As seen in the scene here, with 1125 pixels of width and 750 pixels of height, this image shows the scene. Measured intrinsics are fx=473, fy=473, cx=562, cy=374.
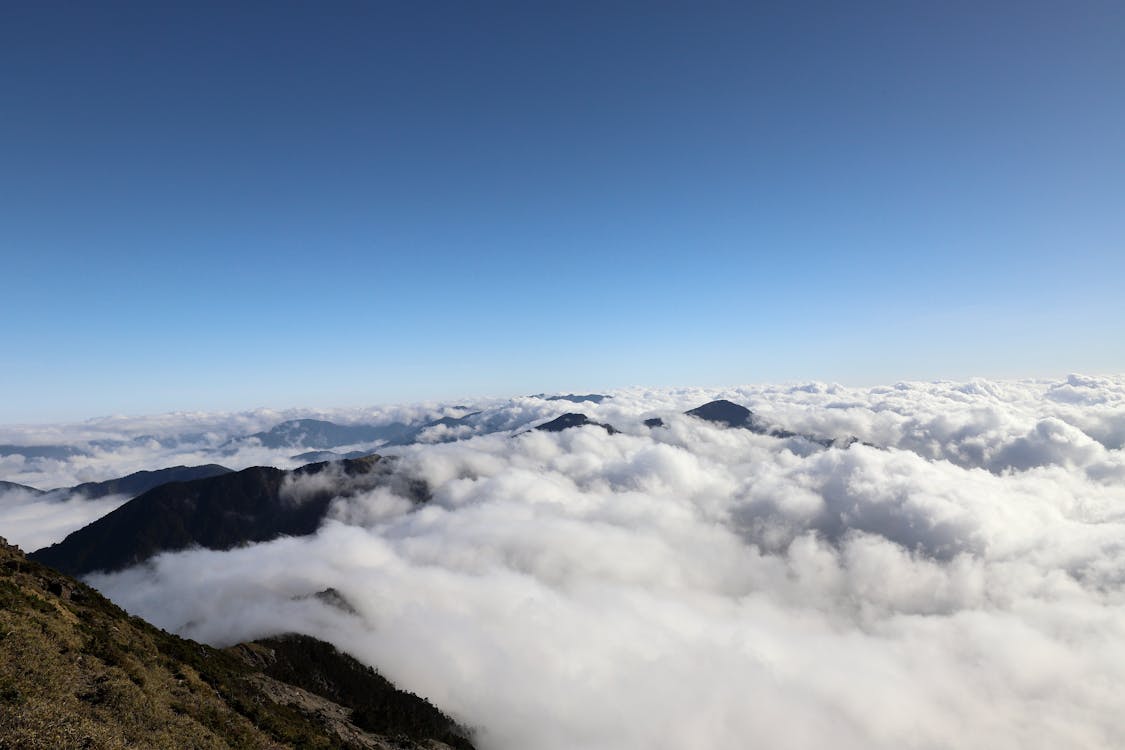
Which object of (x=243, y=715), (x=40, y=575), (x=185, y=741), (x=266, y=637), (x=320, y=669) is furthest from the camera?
(x=266, y=637)

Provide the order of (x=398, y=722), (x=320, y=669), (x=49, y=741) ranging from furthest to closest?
1. (x=320, y=669)
2. (x=398, y=722)
3. (x=49, y=741)

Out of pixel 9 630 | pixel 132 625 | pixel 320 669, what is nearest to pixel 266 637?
pixel 320 669

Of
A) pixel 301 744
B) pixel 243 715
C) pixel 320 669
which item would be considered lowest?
pixel 320 669

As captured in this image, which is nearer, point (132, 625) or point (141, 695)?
point (141, 695)

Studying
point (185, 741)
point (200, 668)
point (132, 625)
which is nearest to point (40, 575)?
point (132, 625)

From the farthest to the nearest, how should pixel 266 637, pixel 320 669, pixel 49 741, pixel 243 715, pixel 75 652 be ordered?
pixel 266 637 < pixel 320 669 < pixel 243 715 < pixel 75 652 < pixel 49 741

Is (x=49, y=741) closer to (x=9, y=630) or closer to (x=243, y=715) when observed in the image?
(x=9, y=630)

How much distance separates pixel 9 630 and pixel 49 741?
17715 millimetres

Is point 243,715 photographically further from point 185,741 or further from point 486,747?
point 486,747

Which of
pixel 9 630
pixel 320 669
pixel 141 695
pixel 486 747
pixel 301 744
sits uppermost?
pixel 9 630

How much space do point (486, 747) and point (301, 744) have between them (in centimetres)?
18474

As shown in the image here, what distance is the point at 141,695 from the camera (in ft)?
130

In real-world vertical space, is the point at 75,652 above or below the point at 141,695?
above

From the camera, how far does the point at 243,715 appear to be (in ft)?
173
